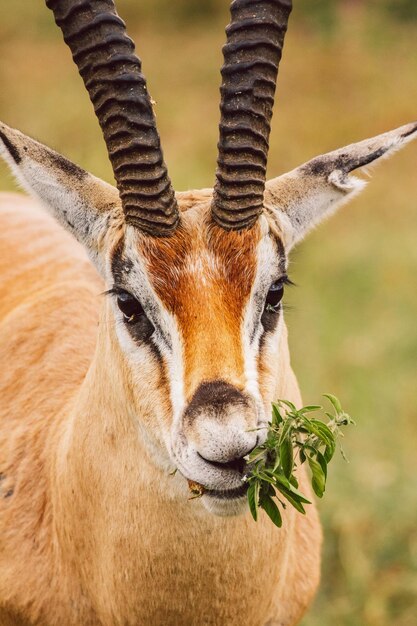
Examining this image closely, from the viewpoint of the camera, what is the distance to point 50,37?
23.0 m

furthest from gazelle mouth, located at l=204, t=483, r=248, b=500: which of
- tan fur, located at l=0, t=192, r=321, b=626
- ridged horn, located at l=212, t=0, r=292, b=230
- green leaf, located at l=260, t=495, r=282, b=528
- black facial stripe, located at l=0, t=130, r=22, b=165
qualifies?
black facial stripe, located at l=0, t=130, r=22, b=165

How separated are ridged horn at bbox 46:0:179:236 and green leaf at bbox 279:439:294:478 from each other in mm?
936

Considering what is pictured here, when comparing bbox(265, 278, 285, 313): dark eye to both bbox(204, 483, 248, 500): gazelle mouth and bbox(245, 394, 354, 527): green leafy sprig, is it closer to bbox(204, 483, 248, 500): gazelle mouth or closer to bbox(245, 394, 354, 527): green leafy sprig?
bbox(245, 394, 354, 527): green leafy sprig

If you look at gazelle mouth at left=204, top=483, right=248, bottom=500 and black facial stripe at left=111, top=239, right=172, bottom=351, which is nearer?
gazelle mouth at left=204, top=483, right=248, bottom=500

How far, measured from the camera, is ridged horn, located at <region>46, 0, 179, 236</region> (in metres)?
4.21

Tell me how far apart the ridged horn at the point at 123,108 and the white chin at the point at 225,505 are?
1039 millimetres

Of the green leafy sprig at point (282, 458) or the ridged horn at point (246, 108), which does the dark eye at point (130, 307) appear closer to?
the ridged horn at point (246, 108)

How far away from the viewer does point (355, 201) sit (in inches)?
627

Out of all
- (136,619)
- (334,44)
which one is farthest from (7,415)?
(334,44)

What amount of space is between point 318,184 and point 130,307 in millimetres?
994

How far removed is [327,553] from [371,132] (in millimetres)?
10961

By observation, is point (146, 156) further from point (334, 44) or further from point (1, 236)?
point (334, 44)

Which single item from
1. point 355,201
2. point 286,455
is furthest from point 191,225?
point 355,201

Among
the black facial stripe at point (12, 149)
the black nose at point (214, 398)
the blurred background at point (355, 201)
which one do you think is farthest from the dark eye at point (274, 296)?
the black facial stripe at point (12, 149)
